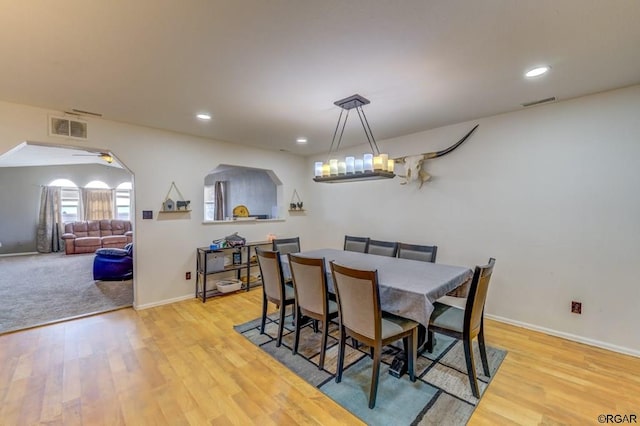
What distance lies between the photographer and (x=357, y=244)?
12.8ft

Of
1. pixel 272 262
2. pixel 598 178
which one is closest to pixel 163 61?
pixel 272 262

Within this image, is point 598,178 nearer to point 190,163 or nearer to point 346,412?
point 346,412

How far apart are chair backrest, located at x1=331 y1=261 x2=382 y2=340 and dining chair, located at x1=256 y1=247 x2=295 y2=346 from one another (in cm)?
76

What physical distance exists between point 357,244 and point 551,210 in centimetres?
221

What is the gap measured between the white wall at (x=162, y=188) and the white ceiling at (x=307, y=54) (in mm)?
483

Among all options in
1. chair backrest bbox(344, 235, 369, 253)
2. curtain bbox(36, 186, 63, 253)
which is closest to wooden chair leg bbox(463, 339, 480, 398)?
chair backrest bbox(344, 235, 369, 253)

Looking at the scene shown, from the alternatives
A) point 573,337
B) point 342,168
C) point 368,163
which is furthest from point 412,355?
point 573,337

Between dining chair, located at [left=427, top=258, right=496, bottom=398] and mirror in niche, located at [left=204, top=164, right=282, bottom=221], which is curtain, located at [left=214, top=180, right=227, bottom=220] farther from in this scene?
dining chair, located at [left=427, top=258, right=496, bottom=398]

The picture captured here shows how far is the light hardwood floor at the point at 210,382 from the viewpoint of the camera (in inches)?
71.0

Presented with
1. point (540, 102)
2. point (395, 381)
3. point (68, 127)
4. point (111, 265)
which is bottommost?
point (395, 381)

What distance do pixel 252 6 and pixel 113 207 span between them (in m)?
10.1

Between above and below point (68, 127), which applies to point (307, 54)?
above

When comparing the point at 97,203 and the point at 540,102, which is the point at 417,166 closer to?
the point at 540,102

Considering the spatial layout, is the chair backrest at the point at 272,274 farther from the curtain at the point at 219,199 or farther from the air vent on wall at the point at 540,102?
the curtain at the point at 219,199
